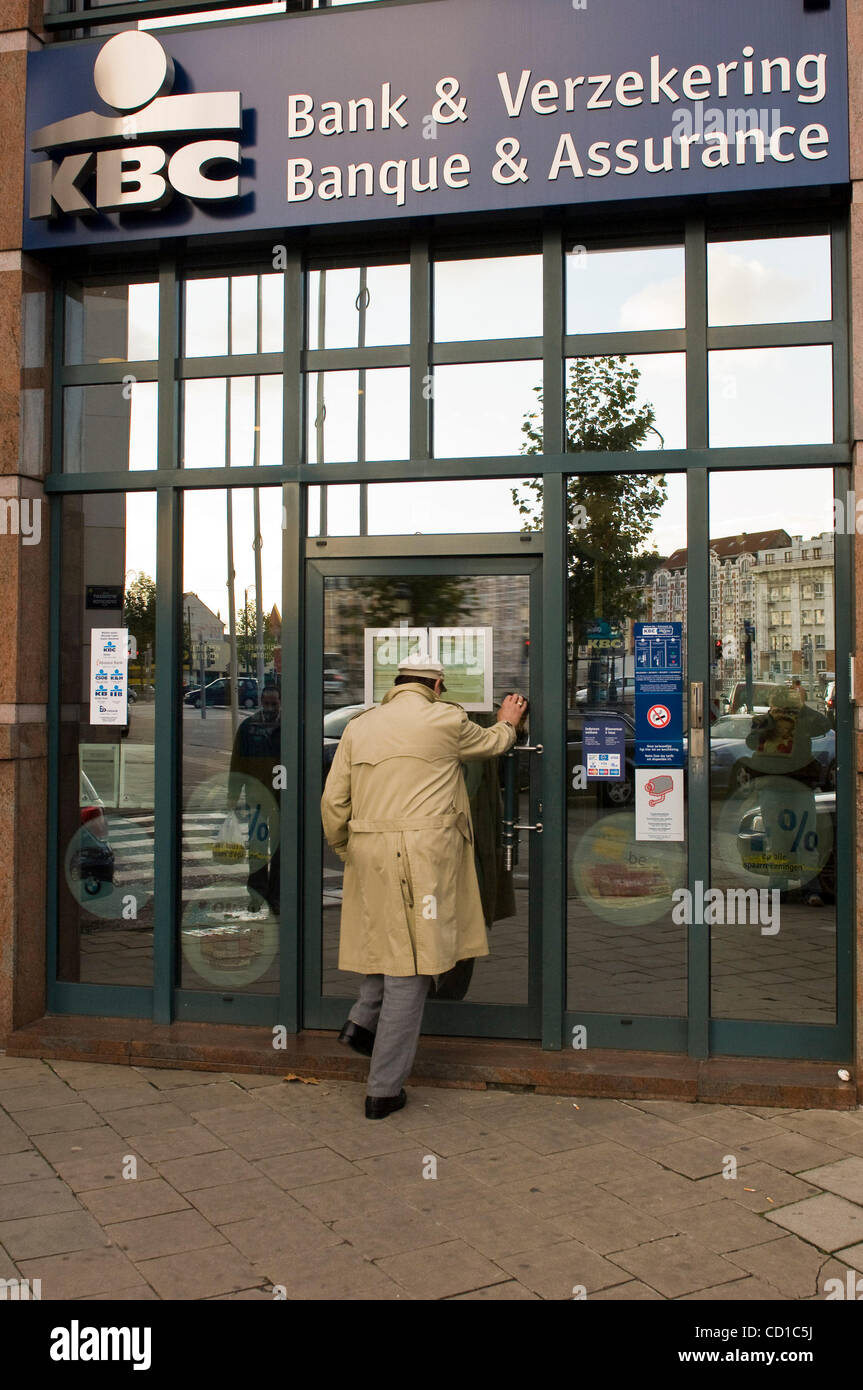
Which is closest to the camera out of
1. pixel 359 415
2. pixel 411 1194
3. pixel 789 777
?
pixel 411 1194

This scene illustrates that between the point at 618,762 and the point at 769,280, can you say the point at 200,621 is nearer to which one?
the point at 618,762

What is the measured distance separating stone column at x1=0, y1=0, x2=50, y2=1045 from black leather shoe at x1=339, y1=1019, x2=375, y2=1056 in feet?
6.17

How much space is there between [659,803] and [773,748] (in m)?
0.56

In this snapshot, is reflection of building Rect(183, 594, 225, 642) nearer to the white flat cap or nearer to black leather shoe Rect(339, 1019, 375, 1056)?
the white flat cap

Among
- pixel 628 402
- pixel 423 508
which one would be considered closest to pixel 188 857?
pixel 423 508

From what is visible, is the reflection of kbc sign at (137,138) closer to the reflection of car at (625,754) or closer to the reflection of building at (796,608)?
the reflection of car at (625,754)

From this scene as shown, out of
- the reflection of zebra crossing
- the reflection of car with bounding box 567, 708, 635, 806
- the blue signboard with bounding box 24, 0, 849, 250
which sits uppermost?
the blue signboard with bounding box 24, 0, 849, 250

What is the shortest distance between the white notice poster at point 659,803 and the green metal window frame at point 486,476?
0.08 meters

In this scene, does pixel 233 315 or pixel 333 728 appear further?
pixel 233 315

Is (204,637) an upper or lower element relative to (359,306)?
lower

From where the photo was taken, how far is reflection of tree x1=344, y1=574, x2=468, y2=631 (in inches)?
229

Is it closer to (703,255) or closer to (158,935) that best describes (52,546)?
(158,935)

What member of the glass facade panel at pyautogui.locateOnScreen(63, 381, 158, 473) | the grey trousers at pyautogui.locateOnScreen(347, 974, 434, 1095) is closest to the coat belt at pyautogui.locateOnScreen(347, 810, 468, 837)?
the grey trousers at pyautogui.locateOnScreen(347, 974, 434, 1095)

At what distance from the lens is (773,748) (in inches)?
218
